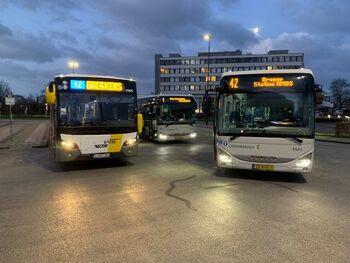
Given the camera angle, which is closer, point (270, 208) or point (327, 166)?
point (270, 208)

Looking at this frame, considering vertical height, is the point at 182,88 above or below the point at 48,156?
above

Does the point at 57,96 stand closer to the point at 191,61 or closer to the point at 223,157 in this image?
the point at 223,157

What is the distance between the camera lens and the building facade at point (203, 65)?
12419 cm

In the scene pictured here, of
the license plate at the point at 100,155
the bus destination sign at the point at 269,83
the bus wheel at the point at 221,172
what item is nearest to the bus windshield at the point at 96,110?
the license plate at the point at 100,155

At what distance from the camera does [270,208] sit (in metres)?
6.87

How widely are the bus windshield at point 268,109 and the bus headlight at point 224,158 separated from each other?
23.2 inches

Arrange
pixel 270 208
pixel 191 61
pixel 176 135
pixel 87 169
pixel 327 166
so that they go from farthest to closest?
pixel 191 61 < pixel 176 135 < pixel 327 166 < pixel 87 169 < pixel 270 208

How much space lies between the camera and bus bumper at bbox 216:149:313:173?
909cm

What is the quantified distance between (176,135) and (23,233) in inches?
611

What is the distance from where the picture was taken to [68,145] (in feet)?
35.3

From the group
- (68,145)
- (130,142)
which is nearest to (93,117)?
(68,145)

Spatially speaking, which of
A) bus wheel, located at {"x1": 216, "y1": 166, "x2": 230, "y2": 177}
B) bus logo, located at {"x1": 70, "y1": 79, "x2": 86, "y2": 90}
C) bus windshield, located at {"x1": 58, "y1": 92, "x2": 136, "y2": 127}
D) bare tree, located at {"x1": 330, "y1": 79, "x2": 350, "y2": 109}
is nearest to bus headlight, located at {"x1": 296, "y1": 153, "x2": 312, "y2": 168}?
bus wheel, located at {"x1": 216, "y1": 166, "x2": 230, "y2": 177}

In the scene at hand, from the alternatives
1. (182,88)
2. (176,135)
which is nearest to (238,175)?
(176,135)

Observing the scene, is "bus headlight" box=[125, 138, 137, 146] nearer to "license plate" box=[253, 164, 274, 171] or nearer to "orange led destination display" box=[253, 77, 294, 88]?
"license plate" box=[253, 164, 274, 171]
